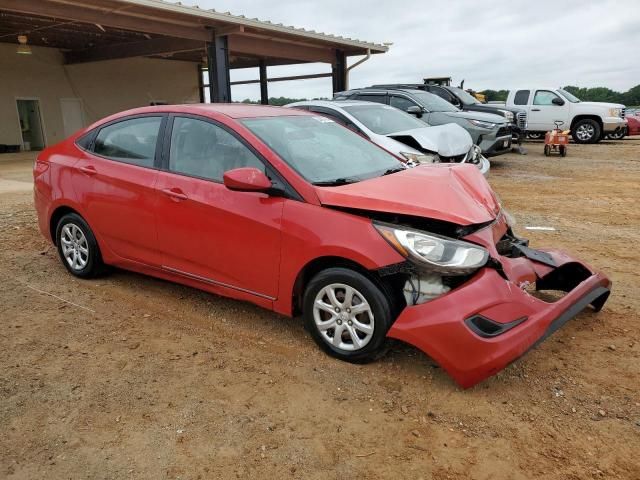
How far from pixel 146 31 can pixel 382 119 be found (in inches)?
298

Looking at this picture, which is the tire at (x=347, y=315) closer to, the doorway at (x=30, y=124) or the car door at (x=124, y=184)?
the car door at (x=124, y=184)

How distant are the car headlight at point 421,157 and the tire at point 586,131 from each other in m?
12.6

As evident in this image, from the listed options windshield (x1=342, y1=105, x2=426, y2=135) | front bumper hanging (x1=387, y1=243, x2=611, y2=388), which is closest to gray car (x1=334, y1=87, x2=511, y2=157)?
windshield (x1=342, y1=105, x2=426, y2=135)

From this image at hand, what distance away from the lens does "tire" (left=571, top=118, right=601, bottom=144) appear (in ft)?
59.2

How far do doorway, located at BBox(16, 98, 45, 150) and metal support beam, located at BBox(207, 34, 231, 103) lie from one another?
348 inches

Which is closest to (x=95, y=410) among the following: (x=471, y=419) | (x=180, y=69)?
(x=471, y=419)

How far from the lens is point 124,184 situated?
430 cm

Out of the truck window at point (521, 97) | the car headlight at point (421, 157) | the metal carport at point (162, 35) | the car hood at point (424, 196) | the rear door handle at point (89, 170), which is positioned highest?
the metal carport at point (162, 35)

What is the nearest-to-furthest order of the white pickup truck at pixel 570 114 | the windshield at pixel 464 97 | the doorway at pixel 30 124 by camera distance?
1. the windshield at pixel 464 97
2. the white pickup truck at pixel 570 114
3. the doorway at pixel 30 124

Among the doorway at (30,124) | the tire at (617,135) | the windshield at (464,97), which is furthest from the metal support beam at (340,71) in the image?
the doorway at (30,124)

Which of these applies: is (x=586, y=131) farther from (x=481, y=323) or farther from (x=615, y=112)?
(x=481, y=323)

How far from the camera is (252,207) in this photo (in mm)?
3562

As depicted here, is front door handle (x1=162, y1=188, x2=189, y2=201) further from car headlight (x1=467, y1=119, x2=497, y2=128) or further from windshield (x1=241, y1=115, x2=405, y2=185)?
car headlight (x1=467, y1=119, x2=497, y2=128)

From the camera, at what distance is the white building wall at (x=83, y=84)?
61.3ft
